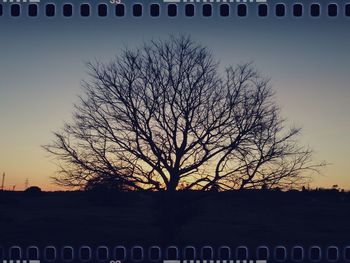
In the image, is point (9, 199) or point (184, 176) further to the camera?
point (9, 199)

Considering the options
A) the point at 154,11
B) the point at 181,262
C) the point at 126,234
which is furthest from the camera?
the point at 126,234

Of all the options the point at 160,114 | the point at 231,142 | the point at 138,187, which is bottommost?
the point at 138,187

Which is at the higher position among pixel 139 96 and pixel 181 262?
pixel 139 96

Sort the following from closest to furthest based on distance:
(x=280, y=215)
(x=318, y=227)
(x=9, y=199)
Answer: (x=318, y=227), (x=280, y=215), (x=9, y=199)

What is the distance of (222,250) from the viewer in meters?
8.46

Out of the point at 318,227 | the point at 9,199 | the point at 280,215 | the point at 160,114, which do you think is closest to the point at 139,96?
the point at 160,114

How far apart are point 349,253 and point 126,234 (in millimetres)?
15140

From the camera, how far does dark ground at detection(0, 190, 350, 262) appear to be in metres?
16.5

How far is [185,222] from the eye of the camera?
661 inches

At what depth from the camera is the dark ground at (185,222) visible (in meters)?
16.5

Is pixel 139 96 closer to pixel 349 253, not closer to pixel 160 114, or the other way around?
pixel 160 114

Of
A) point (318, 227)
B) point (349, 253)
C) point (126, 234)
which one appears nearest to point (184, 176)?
point (126, 234)

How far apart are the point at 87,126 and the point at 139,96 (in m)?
2.19

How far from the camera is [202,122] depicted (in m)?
16.5
